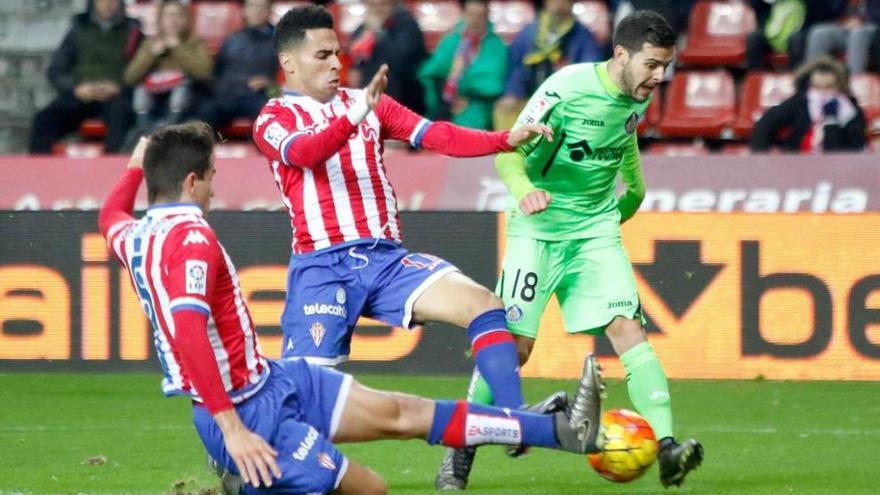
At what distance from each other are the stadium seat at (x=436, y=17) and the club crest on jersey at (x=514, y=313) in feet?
23.1

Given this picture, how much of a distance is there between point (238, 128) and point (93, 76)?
1271 mm

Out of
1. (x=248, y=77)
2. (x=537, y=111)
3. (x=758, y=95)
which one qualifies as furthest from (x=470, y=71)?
(x=537, y=111)

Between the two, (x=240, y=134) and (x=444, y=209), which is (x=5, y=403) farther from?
(x=240, y=134)

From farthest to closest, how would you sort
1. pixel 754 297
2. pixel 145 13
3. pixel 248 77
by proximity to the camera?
pixel 145 13
pixel 248 77
pixel 754 297

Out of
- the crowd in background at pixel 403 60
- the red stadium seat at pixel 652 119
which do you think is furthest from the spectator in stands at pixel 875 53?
the red stadium seat at pixel 652 119

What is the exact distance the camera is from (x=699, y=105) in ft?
45.6

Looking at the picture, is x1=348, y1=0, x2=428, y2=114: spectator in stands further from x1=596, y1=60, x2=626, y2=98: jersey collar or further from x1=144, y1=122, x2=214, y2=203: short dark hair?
x1=144, y1=122, x2=214, y2=203: short dark hair

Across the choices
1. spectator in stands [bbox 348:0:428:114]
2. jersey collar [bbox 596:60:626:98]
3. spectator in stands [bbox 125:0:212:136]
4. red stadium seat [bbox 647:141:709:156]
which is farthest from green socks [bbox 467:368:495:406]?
spectator in stands [bbox 125:0:212:136]

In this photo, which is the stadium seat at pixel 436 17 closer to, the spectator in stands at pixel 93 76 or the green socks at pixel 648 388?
the spectator in stands at pixel 93 76

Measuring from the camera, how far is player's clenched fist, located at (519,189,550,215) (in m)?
7.03

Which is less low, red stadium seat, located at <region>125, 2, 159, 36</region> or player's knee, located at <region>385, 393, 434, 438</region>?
red stadium seat, located at <region>125, 2, 159, 36</region>

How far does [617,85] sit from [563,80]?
24cm

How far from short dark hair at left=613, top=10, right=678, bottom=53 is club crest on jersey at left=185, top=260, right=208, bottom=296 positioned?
2540mm

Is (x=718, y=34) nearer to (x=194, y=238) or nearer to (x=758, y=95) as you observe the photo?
(x=758, y=95)
